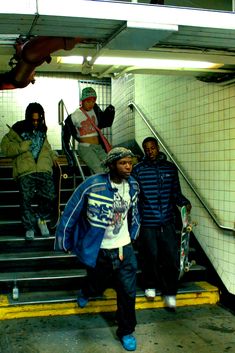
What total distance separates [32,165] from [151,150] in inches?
68.1

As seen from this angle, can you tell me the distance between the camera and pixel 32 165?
5.91 meters

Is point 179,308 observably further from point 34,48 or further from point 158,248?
point 34,48

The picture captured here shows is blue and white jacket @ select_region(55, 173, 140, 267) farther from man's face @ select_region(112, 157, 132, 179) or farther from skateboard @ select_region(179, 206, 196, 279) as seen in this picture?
skateboard @ select_region(179, 206, 196, 279)

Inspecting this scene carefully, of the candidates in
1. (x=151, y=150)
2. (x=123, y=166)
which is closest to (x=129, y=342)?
(x=123, y=166)

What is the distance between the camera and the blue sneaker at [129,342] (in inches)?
165

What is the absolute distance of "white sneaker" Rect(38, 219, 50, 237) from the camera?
19.7 feet

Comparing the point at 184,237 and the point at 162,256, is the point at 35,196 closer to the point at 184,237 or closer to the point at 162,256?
the point at 162,256

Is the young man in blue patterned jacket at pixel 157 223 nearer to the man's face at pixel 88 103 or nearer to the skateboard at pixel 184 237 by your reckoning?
the skateboard at pixel 184 237

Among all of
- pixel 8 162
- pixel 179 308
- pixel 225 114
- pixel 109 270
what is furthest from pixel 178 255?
pixel 8 162

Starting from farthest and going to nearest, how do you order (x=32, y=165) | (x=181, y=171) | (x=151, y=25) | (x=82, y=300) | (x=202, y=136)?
1. (x=181, y=171)
2. (x=202, y=136)
3. (x=32, y=165)
4. (x=82, y=300)
5. (x=151, y=25)

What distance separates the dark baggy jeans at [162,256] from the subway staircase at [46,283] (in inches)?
10.1

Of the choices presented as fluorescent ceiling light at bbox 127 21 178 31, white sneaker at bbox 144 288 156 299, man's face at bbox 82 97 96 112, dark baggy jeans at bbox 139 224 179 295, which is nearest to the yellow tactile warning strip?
white sneaker at bbox 144 288 156 299

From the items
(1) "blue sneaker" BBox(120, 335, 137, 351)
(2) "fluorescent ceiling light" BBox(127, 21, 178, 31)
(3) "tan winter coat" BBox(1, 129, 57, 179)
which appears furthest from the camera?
(3) "tan winter coat" BBox(1, 129, 57, 179)

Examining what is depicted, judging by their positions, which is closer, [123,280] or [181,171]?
[123,280]
